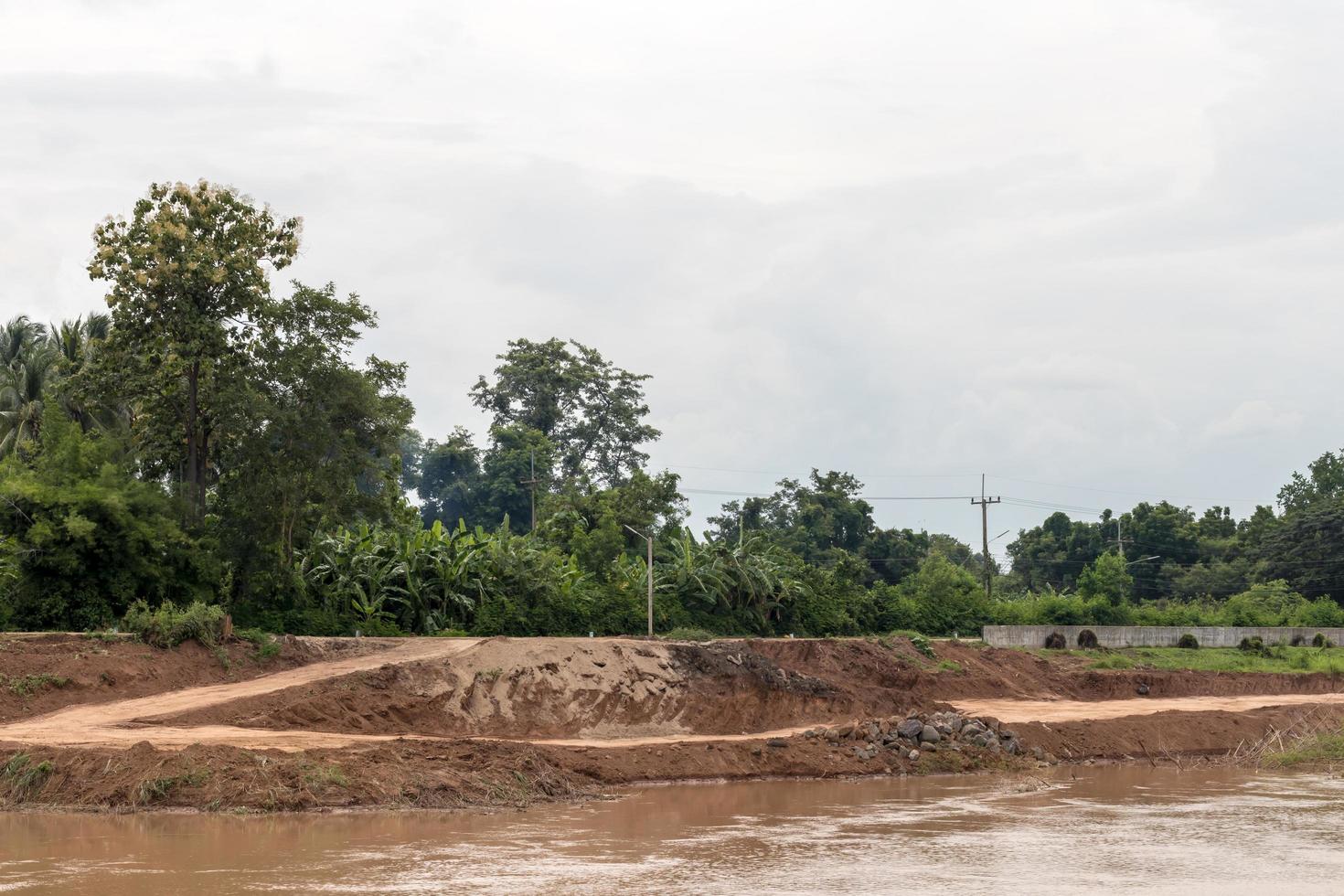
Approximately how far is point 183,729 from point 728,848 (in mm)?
11678

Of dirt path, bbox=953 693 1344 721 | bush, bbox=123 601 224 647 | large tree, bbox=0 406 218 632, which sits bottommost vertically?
dirt path, bbox=953 693 1344 721

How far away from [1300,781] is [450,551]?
2407cm

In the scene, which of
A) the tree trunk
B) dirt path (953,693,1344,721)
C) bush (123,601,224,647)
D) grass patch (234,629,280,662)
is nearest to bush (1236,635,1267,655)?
dirt path (953,693,1344,721)

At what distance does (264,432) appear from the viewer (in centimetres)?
3619

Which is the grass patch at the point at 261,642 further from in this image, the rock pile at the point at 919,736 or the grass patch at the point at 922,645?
the grass patch at the point at 922,645

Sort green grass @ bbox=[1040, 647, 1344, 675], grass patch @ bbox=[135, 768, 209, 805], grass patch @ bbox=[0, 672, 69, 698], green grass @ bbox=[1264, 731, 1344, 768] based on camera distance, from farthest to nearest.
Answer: green grass @ bbox=[1040, 647, 1344, 675] → green grass @ bbox=[1264, 731, 1344, 768] → grass patch @ bbox=[0, 672, 69, 698] → grass patch @ bbox=[135, 768, 209, 805]

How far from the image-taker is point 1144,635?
182 feet

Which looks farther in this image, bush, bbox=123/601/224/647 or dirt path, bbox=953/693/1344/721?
dirt path, bbox=953/693/1344/721

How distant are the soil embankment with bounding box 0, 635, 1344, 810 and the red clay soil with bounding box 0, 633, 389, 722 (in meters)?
0.05

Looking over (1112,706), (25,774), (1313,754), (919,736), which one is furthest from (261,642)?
(1112,706)

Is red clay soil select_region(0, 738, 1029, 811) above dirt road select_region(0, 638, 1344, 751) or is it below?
below

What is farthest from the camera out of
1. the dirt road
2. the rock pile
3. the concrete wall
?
the concrete wall

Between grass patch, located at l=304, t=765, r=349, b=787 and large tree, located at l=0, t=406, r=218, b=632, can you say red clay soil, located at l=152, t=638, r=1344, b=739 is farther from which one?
large tree, located at l=0, t=406, r=218, b=632

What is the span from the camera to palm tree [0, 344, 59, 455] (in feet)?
148
